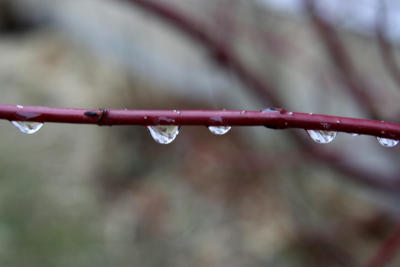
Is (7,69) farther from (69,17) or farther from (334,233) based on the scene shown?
(334,233)

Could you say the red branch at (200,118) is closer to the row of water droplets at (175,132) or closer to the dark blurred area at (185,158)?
the row of water droplets at (175,132)

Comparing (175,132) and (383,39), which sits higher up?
(383,39)

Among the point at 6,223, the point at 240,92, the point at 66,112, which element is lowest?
the point at 6,223

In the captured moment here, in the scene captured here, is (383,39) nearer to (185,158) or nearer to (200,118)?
(200,118)

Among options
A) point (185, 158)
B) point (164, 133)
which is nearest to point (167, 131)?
point (164, 133)

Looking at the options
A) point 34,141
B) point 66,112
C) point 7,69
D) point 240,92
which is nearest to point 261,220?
point 240,92

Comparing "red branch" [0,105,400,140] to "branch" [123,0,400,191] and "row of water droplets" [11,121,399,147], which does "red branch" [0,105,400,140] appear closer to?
"row of water droplets" [11,121,399,147]

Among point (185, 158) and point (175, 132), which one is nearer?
point (175, 132)
